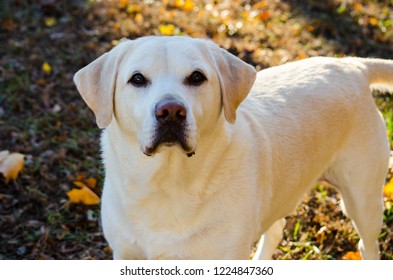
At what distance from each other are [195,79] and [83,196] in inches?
74.8

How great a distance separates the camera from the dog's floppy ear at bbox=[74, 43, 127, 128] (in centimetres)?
335

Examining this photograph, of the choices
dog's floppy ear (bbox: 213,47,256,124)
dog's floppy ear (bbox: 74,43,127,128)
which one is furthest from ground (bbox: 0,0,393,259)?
dog's floppy ear (bbox: 213,47,256,124)

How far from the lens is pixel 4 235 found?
4.59 metres

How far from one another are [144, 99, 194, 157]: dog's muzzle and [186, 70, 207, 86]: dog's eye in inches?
11.1

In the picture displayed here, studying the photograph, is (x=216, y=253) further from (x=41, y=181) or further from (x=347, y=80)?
(x=41, y=181)

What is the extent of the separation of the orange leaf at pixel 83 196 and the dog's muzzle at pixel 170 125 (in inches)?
70.3

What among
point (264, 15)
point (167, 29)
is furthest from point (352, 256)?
point (264, 15)

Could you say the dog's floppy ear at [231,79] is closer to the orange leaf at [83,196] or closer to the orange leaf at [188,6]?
the orange leaf at [83,196]

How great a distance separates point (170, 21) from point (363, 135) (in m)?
3.96

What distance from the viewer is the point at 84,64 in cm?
662

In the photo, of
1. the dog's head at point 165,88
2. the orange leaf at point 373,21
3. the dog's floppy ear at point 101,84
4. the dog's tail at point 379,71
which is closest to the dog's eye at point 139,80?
the dog's head at point 165,88

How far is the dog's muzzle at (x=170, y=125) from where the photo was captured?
3.03 meters

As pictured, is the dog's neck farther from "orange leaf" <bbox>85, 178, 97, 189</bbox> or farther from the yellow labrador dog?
"orange leaf" <bbox>85, 178, 97, 189</bbox>

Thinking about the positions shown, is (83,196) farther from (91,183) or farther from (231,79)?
(231,79)
